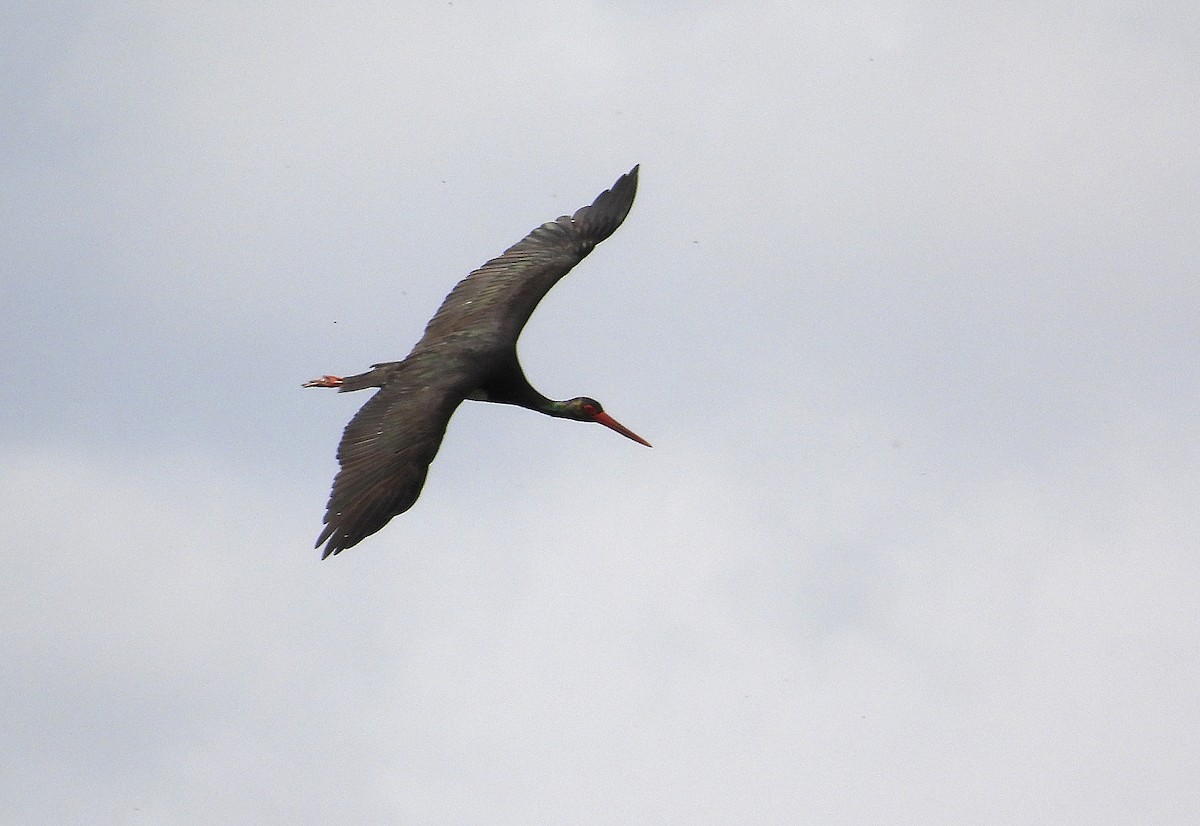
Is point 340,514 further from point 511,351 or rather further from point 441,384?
point 511,351

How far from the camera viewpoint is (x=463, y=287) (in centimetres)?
2744

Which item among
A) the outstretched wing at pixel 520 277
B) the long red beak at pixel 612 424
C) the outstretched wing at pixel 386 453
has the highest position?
the outstretched wing at pixel 386 453

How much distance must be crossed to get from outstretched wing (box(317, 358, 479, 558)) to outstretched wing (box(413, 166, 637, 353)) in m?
1.59

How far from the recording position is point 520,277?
2752 cm

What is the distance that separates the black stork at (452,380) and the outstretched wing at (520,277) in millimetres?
13

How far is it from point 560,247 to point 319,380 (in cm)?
371

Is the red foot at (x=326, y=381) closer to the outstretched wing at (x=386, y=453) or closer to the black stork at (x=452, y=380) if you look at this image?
the black stork at (x=452, y=380)

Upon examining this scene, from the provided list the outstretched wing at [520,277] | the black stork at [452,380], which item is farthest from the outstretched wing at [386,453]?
the outstretched wing at [520,277]

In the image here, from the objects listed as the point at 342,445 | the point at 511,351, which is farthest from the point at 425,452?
the point at 511,351

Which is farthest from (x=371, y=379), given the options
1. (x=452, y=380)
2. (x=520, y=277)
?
(x=520, y=277)

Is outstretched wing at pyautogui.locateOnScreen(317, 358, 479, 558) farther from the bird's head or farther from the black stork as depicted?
the bird's head

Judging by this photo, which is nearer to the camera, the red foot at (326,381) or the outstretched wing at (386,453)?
the outstretched wing at (386,453)

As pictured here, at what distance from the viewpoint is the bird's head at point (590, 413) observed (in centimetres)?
2820

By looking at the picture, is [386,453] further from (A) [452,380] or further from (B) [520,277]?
(B) [520,277]
